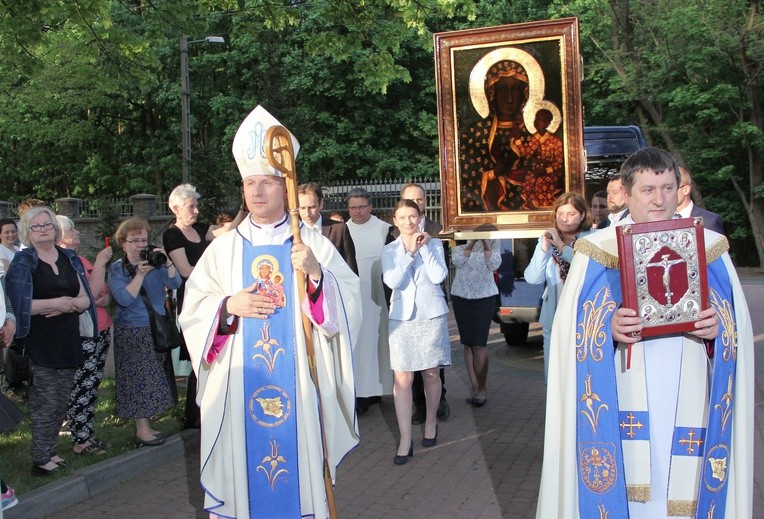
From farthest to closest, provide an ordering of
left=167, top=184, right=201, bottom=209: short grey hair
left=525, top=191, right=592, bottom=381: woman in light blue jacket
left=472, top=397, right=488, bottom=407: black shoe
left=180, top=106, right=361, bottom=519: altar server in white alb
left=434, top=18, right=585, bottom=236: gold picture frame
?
left=472, top=397, right=488, bottom=407: black shoe
left=434, top=18, right=585, bottom=236: gold picture frame
left=167, top=184, right=201, bottom=209: short grey hair
left=525, top=191, right=592, bottom=381: woman in light blue jacket
left=180, top=106, right=361, bottom=519: altar server in white alb

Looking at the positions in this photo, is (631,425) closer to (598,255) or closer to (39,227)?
(598,255)

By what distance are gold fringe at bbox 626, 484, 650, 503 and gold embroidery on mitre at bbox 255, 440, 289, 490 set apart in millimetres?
1718

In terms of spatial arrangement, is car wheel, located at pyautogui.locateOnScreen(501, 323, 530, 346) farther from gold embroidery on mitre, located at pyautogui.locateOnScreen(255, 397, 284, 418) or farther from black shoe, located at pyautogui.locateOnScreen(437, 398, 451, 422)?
gold embroidery on mitre, located at pyautogui.locateOnScreen(255, 397, 284, 418)

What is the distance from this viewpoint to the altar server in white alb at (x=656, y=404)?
336cm

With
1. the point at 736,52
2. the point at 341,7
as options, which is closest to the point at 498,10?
the point at 736,52

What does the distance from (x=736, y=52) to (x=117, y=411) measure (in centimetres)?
2371

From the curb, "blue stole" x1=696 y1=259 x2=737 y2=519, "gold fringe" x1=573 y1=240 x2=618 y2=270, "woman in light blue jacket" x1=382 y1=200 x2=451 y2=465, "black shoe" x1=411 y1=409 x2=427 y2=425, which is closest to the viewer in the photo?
"blue stole" x1=696 y1=259 x2=737 y2=519

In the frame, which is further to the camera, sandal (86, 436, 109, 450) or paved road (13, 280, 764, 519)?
sandal (86, 436, 109, 450)

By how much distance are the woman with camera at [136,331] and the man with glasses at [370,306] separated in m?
1.97

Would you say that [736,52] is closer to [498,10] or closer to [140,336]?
[498,10]

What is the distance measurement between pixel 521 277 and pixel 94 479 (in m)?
6.48

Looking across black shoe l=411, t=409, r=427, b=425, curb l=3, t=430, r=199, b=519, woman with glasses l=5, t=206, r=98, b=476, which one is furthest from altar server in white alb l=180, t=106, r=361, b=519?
black shoe l=411, t=409, r=427, b=425

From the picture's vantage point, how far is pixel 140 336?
6484 millimetres

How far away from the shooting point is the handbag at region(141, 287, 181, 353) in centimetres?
643
